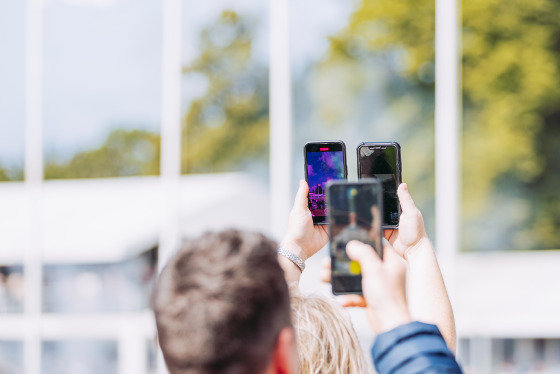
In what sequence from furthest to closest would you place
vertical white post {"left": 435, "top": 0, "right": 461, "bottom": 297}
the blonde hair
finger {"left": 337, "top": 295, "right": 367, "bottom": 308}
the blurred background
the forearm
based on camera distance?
the blurred background, vertical white post {"left": 435, "top": 0, "right": 461, "bottom": 297}, the blonde hair, the forearm, finger {"left": 337, "top": 295, "right": 367, "bottom": 308}

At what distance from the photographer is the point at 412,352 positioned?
2.94ft

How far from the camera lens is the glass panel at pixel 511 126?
18.4 feet

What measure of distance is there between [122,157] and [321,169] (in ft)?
15.1

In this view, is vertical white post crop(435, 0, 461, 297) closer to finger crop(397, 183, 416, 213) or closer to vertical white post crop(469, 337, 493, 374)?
vertical white post crop(469, 337, 493, 374)

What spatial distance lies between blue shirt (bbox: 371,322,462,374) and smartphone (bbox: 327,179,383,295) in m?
0.16

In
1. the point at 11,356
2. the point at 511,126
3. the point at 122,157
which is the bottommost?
the point at 11,356

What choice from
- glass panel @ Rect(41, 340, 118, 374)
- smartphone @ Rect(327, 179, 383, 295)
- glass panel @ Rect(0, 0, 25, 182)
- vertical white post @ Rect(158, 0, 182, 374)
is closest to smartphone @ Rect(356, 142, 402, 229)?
smartphone @ Rect(327, 179, 383, 295)

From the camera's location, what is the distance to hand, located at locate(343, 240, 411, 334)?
3.02 feet

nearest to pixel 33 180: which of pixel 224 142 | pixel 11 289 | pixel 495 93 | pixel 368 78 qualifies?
pixel 11 289

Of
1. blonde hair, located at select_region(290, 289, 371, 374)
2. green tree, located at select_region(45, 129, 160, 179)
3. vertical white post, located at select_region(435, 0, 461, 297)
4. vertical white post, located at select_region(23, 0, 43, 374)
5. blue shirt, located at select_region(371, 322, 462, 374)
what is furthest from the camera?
vertical white post, located at select_region(23, 0, 43, 374)

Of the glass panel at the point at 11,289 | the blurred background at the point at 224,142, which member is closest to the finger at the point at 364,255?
the blurred background at the point at 224,142

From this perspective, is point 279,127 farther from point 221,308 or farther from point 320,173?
point 221,308

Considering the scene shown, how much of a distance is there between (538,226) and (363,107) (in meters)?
1.70

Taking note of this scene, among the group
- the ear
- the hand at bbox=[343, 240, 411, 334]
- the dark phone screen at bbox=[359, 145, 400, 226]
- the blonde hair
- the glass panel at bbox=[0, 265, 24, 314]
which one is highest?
the dark phone screen at bbox=[359, 145, 400, 226]
